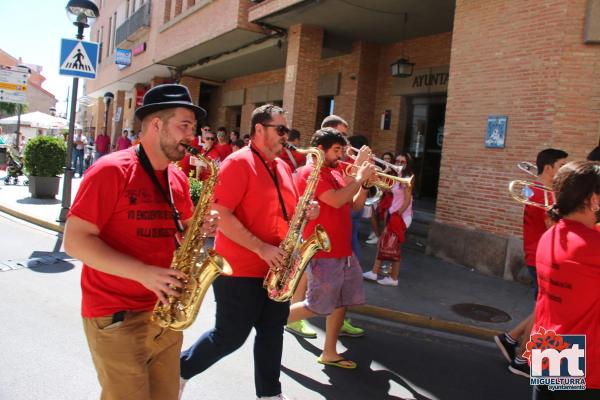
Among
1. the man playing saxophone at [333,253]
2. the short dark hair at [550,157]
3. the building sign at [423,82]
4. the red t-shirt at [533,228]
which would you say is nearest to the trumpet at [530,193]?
the red t-shirt at [533,228]

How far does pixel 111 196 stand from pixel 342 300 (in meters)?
2.49

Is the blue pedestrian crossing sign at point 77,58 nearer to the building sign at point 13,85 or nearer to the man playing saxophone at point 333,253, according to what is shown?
the man playing saxophone at point 333,253

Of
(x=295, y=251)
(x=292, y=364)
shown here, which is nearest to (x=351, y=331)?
(x=292, y=364)

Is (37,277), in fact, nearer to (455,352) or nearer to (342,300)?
(342,300)

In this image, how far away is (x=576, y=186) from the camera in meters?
2.46

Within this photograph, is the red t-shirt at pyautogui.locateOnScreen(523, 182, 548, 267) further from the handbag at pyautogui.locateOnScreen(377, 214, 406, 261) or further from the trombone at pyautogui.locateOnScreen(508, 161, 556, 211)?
the handbag at pyautogui.locateOnScreen(377, 214, 406, 261)

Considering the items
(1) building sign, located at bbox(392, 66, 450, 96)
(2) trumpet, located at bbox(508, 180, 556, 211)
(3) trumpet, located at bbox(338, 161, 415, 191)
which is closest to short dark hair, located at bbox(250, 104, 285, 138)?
(3) trumpet, located at bbox(338, 161, 415, 191)

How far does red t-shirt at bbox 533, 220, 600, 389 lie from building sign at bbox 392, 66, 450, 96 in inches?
399

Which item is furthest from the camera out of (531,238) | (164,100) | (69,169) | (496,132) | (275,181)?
(69,169)

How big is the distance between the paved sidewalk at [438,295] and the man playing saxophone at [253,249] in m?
3.01

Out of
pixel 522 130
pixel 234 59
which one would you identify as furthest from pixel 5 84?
pixel 522 130

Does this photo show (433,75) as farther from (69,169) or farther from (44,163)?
(44,163)

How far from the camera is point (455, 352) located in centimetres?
498

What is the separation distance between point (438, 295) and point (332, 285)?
3.40 m
